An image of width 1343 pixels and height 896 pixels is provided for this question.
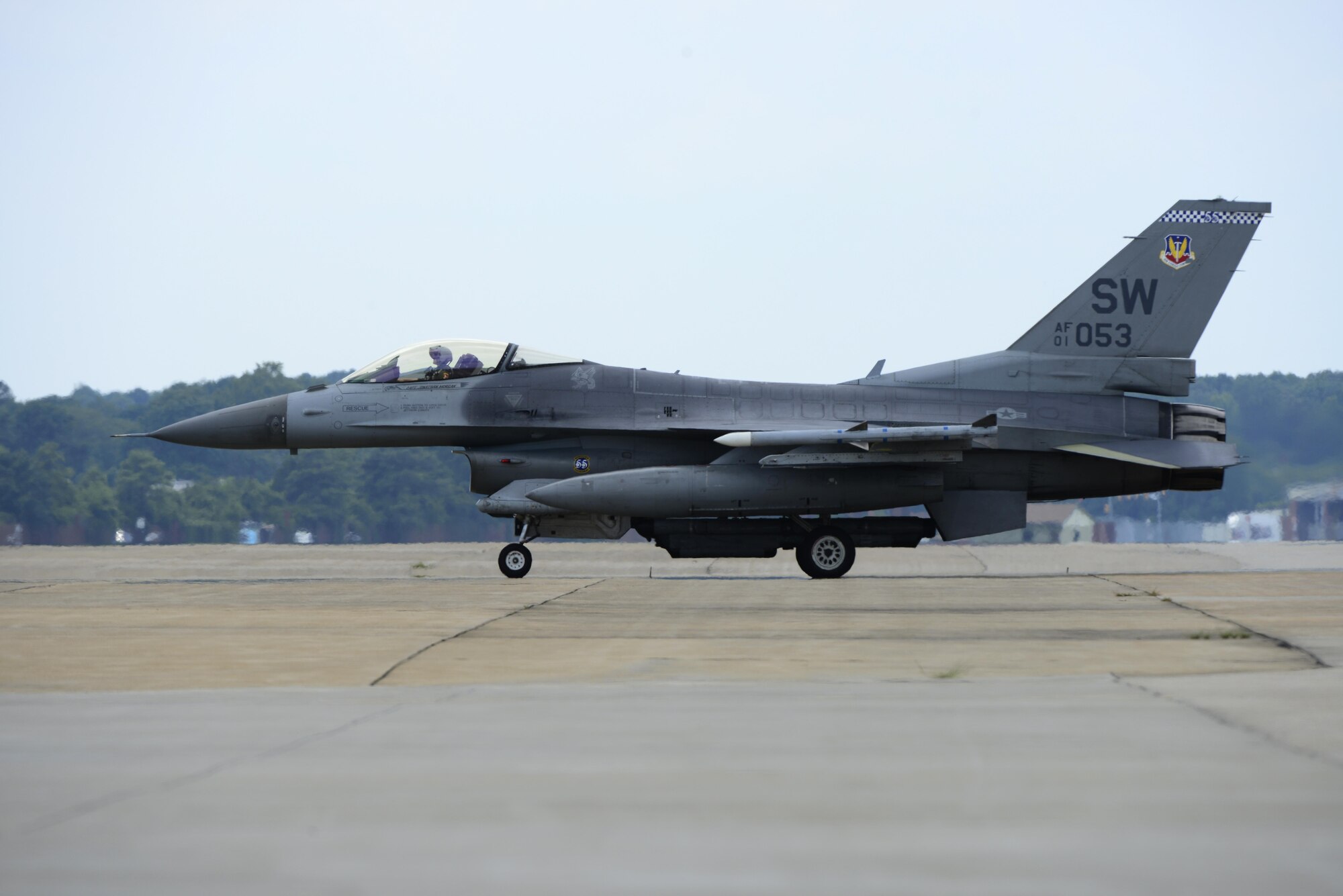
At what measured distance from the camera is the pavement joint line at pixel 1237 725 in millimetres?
4602

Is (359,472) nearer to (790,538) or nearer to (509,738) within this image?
(790,538)

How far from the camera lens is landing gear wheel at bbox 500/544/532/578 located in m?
17.6

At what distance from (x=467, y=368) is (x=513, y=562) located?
275cm

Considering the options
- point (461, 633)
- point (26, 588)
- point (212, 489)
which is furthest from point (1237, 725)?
point (212, 489)

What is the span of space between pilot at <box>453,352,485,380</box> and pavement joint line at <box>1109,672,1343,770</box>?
1222 cm

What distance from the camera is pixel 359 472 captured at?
7594 centimetres

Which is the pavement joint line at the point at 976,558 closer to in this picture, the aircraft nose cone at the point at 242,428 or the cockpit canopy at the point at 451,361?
the cockpit canopy at the point at 451,361

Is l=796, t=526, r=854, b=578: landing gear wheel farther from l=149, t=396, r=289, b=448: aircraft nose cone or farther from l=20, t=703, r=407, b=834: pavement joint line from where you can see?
l=20, t=703, r=407, b=834: pavement joint line

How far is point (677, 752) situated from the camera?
4.89m

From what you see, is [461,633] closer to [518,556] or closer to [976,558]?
[518,556]

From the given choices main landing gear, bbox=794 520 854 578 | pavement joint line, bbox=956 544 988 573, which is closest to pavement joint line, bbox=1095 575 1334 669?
main landing gear, bbox=794 520 854 578

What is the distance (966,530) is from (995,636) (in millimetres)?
8163

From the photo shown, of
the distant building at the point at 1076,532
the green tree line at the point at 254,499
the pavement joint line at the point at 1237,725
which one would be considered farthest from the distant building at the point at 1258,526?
the green tree line at the point at 254,499

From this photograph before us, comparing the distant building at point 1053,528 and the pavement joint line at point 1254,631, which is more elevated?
the distant building at point 1053,528
